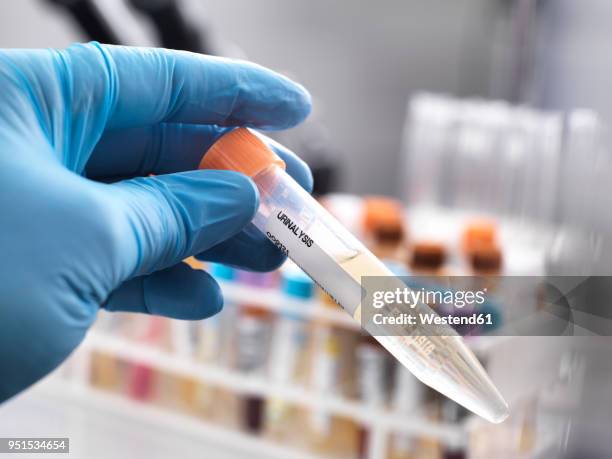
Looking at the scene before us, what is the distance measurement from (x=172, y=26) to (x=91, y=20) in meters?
0.13

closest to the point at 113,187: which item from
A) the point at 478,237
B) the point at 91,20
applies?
the point at 478,237

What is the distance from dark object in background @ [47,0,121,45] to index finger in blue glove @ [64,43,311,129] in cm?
66

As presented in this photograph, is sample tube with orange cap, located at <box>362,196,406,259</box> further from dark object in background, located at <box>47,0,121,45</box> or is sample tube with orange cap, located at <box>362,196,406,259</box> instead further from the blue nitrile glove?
dark object in background, located at <box>47,0,121,45</box>

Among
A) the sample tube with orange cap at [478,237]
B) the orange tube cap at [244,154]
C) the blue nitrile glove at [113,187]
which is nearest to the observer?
the blue nitrile glove at [113,187]

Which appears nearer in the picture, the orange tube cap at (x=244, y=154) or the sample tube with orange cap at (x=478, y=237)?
the orange tube cap at (x=244, y=154)

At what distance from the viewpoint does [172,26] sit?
121 cm

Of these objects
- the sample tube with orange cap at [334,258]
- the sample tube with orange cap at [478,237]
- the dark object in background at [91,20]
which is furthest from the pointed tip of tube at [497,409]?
the dark object in background at [91,20]

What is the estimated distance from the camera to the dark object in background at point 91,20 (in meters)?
1.13

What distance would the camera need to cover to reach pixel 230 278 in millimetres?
1014

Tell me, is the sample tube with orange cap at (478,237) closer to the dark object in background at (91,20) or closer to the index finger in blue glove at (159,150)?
the index finger in blue glove at (159,150)

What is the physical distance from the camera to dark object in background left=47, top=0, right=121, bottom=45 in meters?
1.13

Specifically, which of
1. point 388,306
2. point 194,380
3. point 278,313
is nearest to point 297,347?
point 278,313

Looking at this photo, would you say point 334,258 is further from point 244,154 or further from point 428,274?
point 428,274

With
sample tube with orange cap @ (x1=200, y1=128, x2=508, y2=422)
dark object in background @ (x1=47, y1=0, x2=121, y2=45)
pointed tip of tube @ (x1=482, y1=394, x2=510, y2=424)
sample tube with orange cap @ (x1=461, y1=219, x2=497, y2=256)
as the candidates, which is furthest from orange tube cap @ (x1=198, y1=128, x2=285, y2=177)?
dark object in background @ (x1=47, y1=0, x2=121, y2=45)
